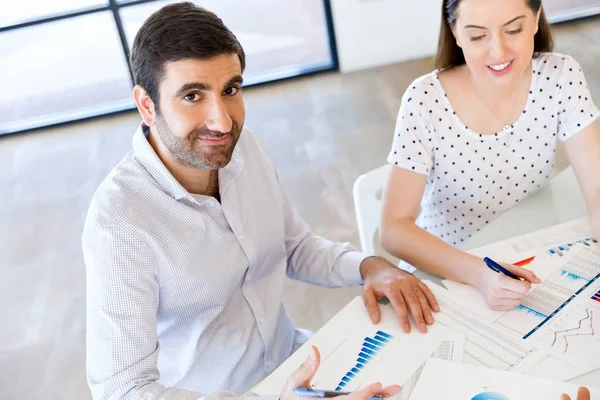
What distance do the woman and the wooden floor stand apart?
3.90 ft

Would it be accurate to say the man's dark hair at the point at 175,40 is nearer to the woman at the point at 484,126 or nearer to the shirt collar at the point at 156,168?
the shirt collar at the point at 156,168

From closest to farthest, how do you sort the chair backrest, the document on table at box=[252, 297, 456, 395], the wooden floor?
1. the document on table at box=[252, 297, 456, 395]
2. the chair backrest
3. the wooden floor

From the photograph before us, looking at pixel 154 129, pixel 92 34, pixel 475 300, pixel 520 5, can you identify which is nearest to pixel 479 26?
pixel 520 5

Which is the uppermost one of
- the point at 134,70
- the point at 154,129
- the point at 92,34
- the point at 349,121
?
the point at 134,70

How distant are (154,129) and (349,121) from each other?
2.98m

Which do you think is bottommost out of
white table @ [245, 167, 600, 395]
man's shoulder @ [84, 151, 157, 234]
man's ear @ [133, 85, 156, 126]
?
white table @ [245, 167, 600, 395]

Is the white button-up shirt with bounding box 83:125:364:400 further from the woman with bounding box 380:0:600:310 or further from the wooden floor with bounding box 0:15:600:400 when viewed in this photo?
the wooden floor with bounding box 0:15:600:400

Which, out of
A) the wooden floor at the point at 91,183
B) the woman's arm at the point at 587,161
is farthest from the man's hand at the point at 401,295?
the wooden floor at the point at 91,183

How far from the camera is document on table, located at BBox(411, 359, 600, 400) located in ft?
3.51

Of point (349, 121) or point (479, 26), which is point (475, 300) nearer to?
point (479, 26)

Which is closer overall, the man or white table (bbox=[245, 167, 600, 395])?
the man

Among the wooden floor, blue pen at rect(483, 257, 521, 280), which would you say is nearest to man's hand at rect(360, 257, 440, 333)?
blue pen at rect(483, 257, 521, 280)

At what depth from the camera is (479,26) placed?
1.57 m

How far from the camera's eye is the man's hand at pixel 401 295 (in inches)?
50.2
